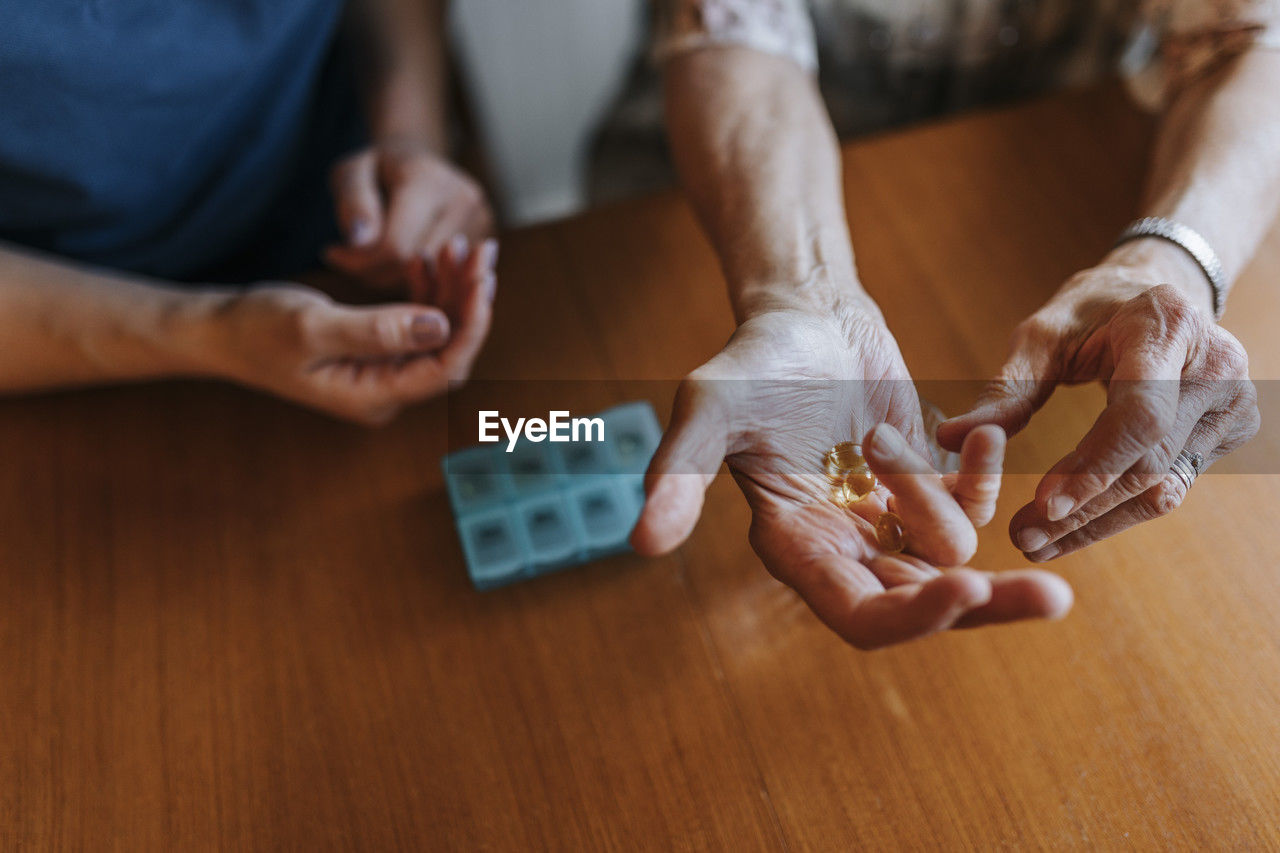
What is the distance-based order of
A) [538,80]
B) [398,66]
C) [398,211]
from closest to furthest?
[398,211]
[398,66]
[538,80]

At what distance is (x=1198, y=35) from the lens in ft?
2.11

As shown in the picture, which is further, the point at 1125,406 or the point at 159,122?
the point at 159,122

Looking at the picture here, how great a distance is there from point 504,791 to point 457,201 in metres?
0.55

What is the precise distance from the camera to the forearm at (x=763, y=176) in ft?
1.91

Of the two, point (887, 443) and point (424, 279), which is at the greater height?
point (887, 443)

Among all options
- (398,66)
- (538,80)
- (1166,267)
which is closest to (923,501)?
(1166,267)

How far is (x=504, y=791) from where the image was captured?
0.50 metres

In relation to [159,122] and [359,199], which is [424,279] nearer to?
[359,199]

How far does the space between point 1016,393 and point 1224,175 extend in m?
0.25

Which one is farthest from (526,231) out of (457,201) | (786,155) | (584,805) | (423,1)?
(584,805)

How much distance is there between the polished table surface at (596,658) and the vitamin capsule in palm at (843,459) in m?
0.07

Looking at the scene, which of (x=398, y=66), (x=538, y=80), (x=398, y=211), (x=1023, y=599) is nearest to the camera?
(x=1023, y=599)

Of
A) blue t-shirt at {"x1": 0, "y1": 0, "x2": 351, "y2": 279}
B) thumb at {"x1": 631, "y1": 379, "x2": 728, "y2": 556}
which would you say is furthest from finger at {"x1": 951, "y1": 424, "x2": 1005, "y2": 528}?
blue t-shirt at {"x1": 0, "y1": 0, "x2": 351, "y2": 279}

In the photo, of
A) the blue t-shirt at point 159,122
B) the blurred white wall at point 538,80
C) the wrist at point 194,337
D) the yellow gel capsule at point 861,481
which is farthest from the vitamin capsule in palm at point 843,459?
the blurred white wall at point 538,80
